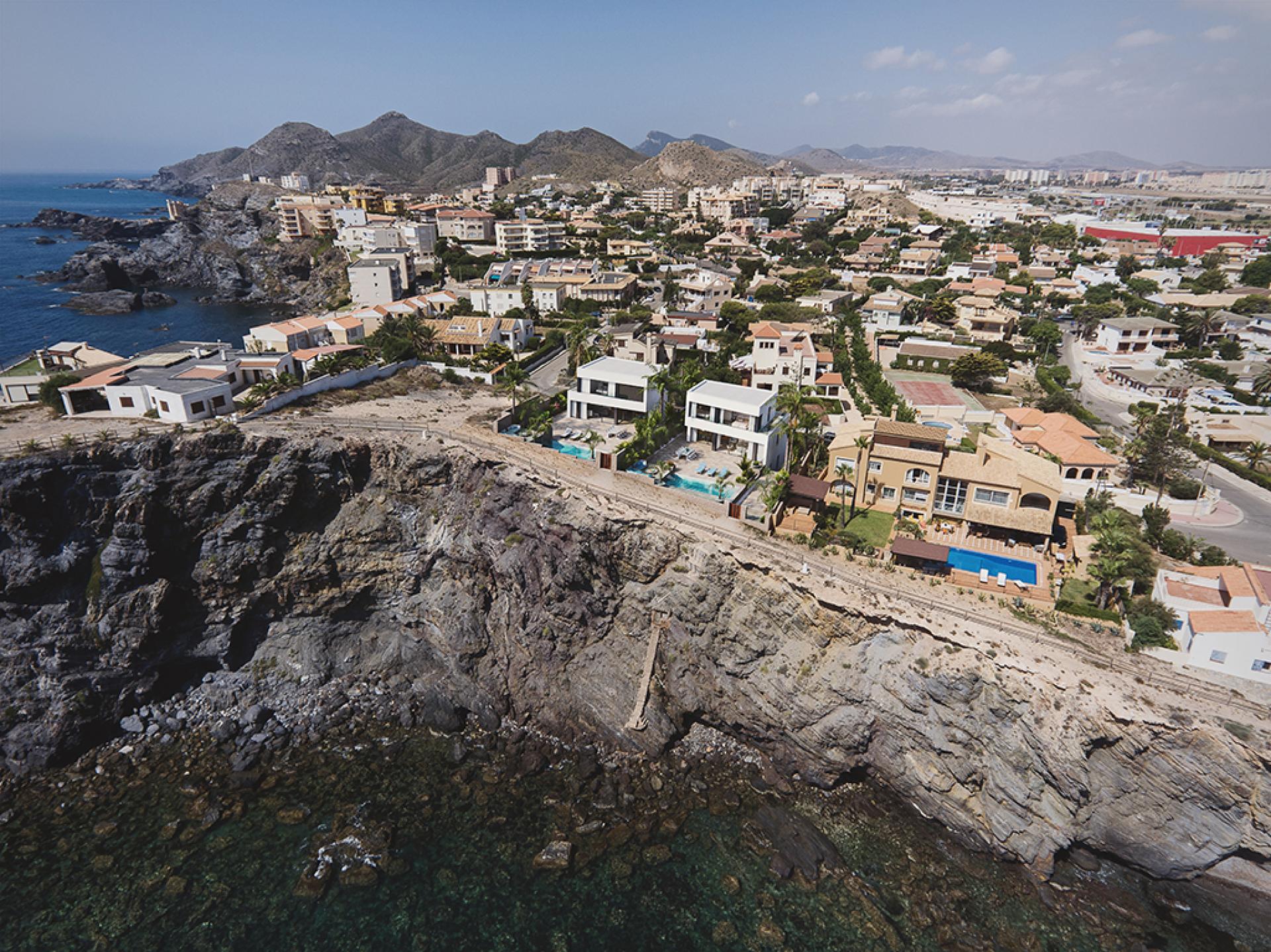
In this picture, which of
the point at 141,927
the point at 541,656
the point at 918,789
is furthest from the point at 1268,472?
the point at 141,927

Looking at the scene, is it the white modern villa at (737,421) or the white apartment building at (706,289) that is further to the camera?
the white apartment building at (706,289)

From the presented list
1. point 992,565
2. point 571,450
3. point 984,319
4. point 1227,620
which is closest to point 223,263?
point 571,450

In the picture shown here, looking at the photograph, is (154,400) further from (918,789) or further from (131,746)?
(918,789)

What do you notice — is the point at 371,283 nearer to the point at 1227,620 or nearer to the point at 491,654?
the point at 491,654

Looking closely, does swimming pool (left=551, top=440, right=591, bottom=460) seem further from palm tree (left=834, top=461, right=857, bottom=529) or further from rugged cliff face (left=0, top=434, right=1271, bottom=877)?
palm tree (left=834, top=461, right=857, bottom=529)

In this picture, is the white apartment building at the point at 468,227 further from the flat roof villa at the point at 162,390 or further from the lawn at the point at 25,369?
the flat roof villa at the point at 162,390

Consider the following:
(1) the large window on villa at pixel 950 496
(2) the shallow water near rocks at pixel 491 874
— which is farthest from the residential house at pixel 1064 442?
(2) the shallow water near rocks at pixel 491 874

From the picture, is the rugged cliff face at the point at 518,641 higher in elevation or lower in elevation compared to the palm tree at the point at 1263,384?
lower

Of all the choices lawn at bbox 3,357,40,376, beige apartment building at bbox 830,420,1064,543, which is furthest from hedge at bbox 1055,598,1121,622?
lawn at bbox 3,357,40,376

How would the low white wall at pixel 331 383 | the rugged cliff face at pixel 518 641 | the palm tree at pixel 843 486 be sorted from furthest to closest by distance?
the low white wall at pixel 331 383 < the palm tree at pixel 843 486 < the rugged cliff face at pixel 518 641
